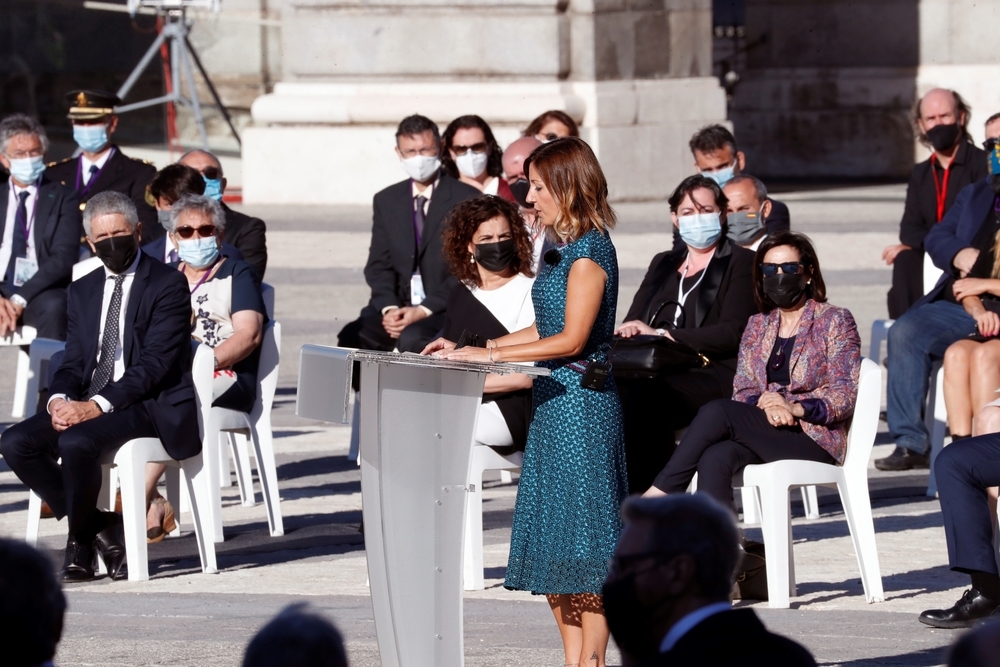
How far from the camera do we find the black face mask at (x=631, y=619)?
3164 mm

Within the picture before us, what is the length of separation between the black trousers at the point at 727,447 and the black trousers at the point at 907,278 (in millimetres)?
3964

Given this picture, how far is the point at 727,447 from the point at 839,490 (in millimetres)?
457

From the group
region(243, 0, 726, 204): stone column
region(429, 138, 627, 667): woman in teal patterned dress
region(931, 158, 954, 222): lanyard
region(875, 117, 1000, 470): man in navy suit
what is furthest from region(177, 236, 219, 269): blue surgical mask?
region(243, 0, 726, 204): stone column

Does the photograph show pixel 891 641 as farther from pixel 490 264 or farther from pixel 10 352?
pixel 10 352

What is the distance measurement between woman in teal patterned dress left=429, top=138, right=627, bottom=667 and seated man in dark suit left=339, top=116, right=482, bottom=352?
349 cm

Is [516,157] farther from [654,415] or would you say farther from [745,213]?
[654,415]

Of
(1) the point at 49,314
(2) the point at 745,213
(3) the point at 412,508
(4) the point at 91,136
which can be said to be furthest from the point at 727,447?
(4) the point at 91,136

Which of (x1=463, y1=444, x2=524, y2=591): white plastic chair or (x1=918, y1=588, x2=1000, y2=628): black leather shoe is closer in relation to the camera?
(x1=918, y1=588, x2=1000, y2=628): black leather shoe

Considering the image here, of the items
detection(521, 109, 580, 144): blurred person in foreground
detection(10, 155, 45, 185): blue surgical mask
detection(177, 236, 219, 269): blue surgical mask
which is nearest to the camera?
detection(177, 236, 219, 269): blue surgical mask

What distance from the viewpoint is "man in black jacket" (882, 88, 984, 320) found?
1056 cm

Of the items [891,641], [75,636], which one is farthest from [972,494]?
[75,636]

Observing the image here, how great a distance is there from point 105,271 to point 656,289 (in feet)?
7.73

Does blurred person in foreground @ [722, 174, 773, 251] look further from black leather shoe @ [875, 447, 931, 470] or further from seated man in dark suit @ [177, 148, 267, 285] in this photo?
seated man in dark suit @ [177, 148, 267, 285]

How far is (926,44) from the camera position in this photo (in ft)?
81.9
